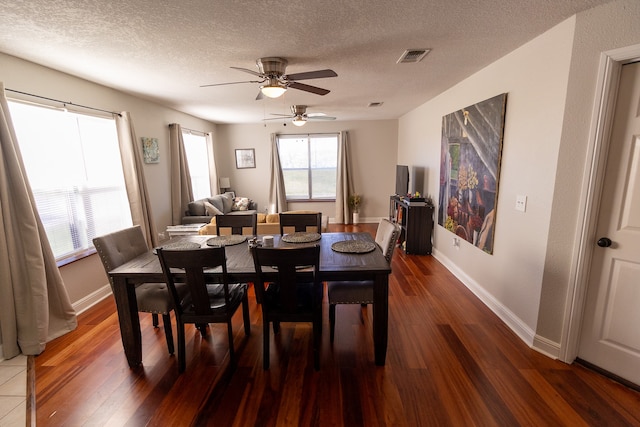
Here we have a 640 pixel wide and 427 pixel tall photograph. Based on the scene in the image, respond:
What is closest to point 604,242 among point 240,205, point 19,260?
point 19,260

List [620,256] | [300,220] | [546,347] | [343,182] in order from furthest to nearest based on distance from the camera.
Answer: [343,182] < [300,220] < [546,347] < [620,256]

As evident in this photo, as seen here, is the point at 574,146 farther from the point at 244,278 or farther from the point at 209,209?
the point at 209,209

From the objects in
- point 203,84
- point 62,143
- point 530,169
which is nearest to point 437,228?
point 530,169

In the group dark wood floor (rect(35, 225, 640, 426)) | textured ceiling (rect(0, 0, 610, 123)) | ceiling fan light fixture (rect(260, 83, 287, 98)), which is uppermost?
textured ceiling (rect(0, 0, 610, 123))

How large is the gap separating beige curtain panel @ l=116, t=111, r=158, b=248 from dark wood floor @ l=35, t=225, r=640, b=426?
147 cm

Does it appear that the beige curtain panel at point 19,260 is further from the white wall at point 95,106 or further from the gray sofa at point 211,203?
the gray sofa at point 211,203

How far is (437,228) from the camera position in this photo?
167 inches

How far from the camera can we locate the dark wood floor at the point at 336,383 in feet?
5.38

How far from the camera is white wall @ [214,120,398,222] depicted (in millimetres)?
6594

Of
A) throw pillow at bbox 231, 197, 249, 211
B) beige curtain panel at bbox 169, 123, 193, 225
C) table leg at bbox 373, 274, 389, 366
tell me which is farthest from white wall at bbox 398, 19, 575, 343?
throw pillow at bbox 231, 197, 249, 211

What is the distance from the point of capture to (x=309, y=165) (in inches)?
272

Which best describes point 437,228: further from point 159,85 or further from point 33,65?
point 33,65

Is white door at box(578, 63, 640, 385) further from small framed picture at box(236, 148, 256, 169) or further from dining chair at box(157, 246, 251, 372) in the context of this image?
small framed picture at box(236, 148, 256, 169)

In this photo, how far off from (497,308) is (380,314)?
1450 millimetres
